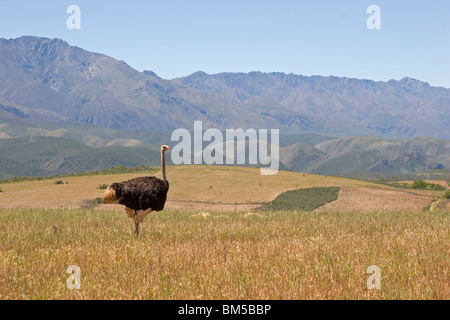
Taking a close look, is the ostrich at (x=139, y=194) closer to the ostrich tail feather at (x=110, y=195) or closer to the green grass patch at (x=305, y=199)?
the ostrich tail feather at (x=110, y=195)

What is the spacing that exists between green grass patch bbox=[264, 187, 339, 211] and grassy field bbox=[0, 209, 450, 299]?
29017mm

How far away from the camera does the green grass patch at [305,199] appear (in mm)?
46625

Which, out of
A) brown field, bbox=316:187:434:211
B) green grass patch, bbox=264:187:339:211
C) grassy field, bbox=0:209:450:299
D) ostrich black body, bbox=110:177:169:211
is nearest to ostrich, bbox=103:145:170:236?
ostrich black body, bbox=110:177:169:211

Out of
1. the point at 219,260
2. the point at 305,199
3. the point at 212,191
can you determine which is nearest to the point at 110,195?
the point at 219,260

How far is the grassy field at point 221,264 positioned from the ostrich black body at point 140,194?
1042mm

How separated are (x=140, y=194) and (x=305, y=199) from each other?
122ft

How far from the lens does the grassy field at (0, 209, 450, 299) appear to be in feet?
28.2

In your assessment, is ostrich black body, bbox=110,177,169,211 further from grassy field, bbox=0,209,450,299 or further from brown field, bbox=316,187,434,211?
brown field, bbox=316,187,434,211

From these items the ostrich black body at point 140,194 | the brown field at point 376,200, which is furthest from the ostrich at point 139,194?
the brown field at point 376,200

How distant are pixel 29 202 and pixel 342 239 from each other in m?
38.8

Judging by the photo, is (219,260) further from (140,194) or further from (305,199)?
(305,199)

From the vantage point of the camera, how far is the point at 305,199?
5125cm
